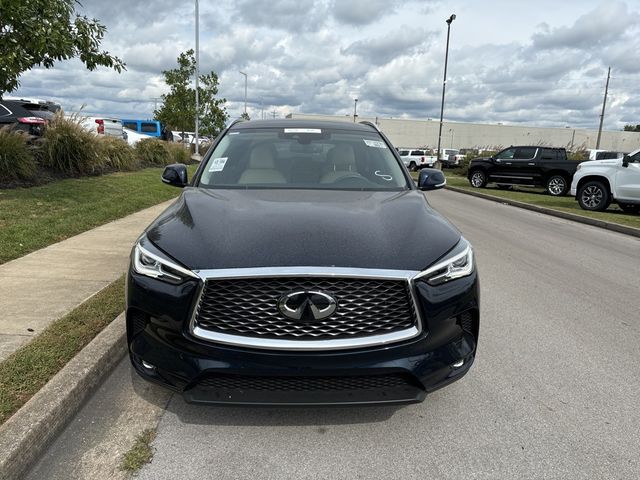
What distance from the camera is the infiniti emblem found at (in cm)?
231

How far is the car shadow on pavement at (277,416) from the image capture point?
278 centimetres

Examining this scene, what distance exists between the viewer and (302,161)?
13.3 feet

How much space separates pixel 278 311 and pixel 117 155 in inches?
534

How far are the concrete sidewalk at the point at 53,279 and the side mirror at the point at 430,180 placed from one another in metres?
3.15

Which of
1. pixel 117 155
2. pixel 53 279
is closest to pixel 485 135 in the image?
pixel 117 155

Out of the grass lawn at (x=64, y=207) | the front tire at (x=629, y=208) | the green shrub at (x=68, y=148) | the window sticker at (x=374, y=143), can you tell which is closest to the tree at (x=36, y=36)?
the grass lawn at (x=64, y=207)

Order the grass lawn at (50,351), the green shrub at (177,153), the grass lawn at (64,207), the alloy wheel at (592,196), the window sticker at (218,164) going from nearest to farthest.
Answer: the grass lawn at (50,351), the window sticker at (218,164), the grass lawn at (64,207), the alloy wheel at (592,196), the green shrub at (177,153)

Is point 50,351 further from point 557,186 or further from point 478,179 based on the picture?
point 478,179

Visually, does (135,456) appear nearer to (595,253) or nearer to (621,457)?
(621,457)

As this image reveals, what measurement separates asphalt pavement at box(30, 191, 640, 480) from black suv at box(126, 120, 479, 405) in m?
0.31

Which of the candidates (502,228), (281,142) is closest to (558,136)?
(502,228)

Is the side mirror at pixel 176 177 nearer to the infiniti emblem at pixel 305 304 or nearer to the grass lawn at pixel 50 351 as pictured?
the grass lawn at pixel 50 351

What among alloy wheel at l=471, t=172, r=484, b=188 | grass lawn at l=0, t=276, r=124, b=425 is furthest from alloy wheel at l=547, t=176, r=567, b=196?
grass lawn at l=0, t=276, r=124, b=425

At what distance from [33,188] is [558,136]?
92.4 metres
